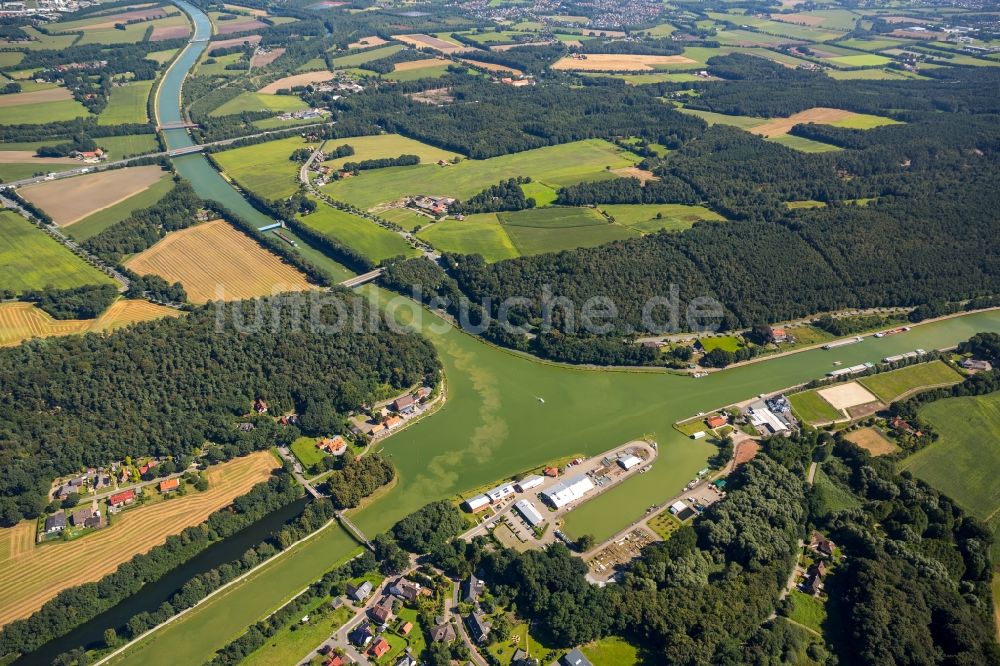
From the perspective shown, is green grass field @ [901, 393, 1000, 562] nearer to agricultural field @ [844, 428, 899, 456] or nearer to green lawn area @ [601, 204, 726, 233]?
agricultural field @ [844, 428, 899, 456]

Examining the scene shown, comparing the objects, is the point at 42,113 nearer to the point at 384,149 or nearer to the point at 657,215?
the point at 384,149

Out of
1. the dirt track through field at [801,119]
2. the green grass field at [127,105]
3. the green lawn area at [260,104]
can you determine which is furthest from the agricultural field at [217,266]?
the dirt track through field at [801,119]

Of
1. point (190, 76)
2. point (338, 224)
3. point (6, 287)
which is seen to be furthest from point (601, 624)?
point (190, 76)

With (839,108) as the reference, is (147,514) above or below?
below

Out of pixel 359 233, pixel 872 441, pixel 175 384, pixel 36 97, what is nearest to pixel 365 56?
pixel 36 97

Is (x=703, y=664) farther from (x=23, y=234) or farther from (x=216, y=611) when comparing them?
(x=23, y=234)

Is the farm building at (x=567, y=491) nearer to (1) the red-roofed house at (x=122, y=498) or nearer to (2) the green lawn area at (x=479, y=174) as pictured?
(1) the red-roofed house at (x=122, y=498)
